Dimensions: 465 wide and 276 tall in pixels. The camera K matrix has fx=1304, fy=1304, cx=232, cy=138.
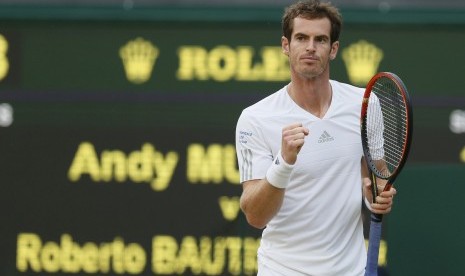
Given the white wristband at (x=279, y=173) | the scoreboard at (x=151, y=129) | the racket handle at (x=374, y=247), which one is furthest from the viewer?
the scoreboard at (x=151, y=129)

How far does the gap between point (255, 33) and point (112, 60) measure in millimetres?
593

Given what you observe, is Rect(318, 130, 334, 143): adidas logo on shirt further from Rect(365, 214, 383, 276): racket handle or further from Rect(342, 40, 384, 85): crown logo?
Rect(342, 40, 384, 85): crown logo

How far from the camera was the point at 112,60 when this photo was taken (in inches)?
209

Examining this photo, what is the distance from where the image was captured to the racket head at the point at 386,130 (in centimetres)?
384

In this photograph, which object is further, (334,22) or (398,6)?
(398,6)

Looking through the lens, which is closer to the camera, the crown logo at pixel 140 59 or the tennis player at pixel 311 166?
the tennis player at pixel 311 166

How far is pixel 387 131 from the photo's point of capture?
4234 mm

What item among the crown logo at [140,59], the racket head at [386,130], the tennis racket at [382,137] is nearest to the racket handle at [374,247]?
the tennis racket at [382,137]

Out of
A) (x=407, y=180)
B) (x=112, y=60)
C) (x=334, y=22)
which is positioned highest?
(x=334, y=22)

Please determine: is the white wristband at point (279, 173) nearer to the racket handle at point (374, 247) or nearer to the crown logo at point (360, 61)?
the racket handle at point (374, 247)

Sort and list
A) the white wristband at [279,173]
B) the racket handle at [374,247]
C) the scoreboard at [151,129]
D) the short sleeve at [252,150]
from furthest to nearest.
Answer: the scoreboard at [151,129]
the short sleeve at [252,150]
the racket handle at [374,247]
the white wristband at [279,173]

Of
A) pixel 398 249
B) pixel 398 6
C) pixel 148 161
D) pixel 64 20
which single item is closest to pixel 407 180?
pixel 398 249

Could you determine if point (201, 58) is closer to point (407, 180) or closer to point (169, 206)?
point (169, 206)

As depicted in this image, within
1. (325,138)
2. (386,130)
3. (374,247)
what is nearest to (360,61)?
(386,130)
